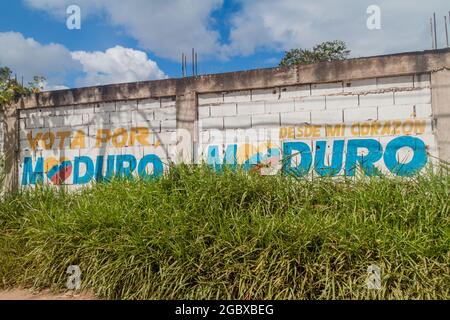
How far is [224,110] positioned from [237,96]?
0.28 metres

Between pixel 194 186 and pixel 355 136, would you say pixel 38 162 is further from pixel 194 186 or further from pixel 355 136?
pixel 355 136

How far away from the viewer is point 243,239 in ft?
11.4

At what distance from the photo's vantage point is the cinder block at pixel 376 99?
4.64 meters

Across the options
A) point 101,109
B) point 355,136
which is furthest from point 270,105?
point 101,109

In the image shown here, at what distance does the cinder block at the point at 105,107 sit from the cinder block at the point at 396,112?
400cm

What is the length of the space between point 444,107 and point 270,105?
215cm

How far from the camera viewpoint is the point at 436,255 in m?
3.12

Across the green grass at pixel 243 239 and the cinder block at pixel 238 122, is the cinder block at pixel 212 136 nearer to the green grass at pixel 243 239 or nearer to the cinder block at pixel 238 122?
the cinder block at pixel 238 122

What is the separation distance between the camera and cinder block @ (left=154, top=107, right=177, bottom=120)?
5.54 m

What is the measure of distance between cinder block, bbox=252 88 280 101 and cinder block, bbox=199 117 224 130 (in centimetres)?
60

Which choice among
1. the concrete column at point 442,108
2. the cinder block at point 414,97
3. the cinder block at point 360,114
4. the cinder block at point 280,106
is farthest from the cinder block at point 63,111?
the concrete column at point 442,108

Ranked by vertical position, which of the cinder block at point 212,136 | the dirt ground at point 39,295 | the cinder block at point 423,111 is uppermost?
the cinder block at point 423,111

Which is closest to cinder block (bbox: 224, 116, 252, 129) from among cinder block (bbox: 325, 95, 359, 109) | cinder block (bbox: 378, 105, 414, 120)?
cinder block (bbox: 325, 95, 359, 109)

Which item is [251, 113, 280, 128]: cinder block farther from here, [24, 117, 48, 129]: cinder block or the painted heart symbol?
[24, 117, 48, 129]: cinder block
